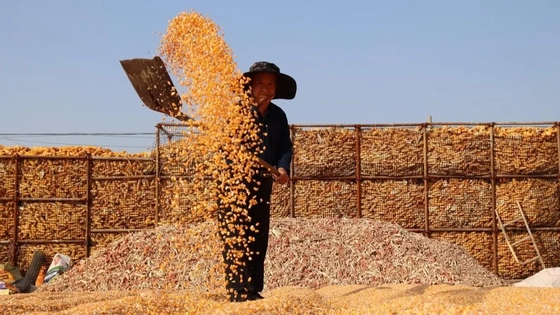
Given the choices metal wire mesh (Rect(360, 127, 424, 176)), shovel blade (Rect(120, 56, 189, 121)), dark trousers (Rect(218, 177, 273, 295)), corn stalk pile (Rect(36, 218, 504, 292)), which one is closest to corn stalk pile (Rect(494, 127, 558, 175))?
metal wire mesh (Rect(360, 127, 424, 176))

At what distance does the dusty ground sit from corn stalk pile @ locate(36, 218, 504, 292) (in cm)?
103

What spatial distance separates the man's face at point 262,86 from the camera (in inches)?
169

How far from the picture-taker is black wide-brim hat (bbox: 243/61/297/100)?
4.24 metres

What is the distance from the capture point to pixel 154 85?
458 cm


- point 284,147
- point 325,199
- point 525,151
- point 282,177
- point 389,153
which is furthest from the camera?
point 525,151

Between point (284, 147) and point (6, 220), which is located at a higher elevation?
point (284, 147)

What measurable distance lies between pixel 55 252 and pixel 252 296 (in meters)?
5.92

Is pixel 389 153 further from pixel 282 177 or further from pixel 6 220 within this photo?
pixel 6 220

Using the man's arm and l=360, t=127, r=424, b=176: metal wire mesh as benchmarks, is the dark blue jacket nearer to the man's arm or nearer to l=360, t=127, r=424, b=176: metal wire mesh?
the man's arm

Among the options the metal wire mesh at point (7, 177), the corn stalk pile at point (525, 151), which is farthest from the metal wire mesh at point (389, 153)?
the metal wire mesh at point (7, 177)

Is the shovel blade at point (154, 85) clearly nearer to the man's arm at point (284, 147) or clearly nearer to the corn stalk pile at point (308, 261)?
the man's arm at point (284, 147)

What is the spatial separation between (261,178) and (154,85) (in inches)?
44.1

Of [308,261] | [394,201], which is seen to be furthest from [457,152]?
[308,261]

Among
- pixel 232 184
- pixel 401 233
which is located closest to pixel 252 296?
pixel 232 184
